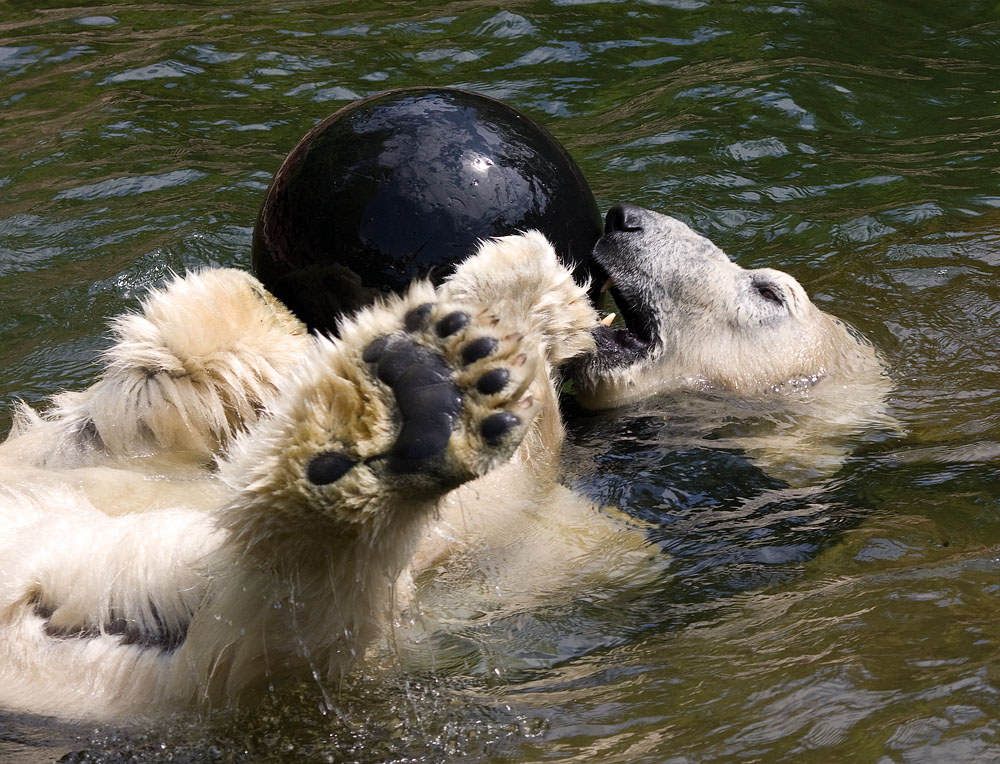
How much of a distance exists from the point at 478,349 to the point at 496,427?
16 cm

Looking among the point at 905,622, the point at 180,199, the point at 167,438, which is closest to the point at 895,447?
the point at 905,622

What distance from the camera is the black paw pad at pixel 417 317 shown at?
237cm

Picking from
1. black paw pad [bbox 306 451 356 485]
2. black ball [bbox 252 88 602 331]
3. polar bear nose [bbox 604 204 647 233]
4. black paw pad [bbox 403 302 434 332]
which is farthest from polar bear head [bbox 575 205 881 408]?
black paw pad [bbox 306 451 356 485]

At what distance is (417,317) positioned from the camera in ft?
7.81

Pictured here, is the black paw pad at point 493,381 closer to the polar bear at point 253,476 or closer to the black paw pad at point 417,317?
the polar bear at point 253,476

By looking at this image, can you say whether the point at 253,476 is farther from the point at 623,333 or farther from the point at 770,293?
the point at 770,293

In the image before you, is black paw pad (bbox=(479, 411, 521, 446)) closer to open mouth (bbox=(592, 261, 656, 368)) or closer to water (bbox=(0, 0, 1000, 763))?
water (bbox=(0, 0, 1000, 763))

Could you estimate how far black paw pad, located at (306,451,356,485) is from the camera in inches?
90.2

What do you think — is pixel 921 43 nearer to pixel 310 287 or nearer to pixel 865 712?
pixel 310 287

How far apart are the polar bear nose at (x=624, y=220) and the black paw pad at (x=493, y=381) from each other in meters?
2.20

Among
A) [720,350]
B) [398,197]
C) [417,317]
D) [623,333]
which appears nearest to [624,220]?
[623,333]

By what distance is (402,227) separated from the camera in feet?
11.3

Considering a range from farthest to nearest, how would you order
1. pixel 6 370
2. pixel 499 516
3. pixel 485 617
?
pixel 6 370 < pixel 499 516 < pixel 485 617

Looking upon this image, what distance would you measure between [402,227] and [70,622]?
1400mm
